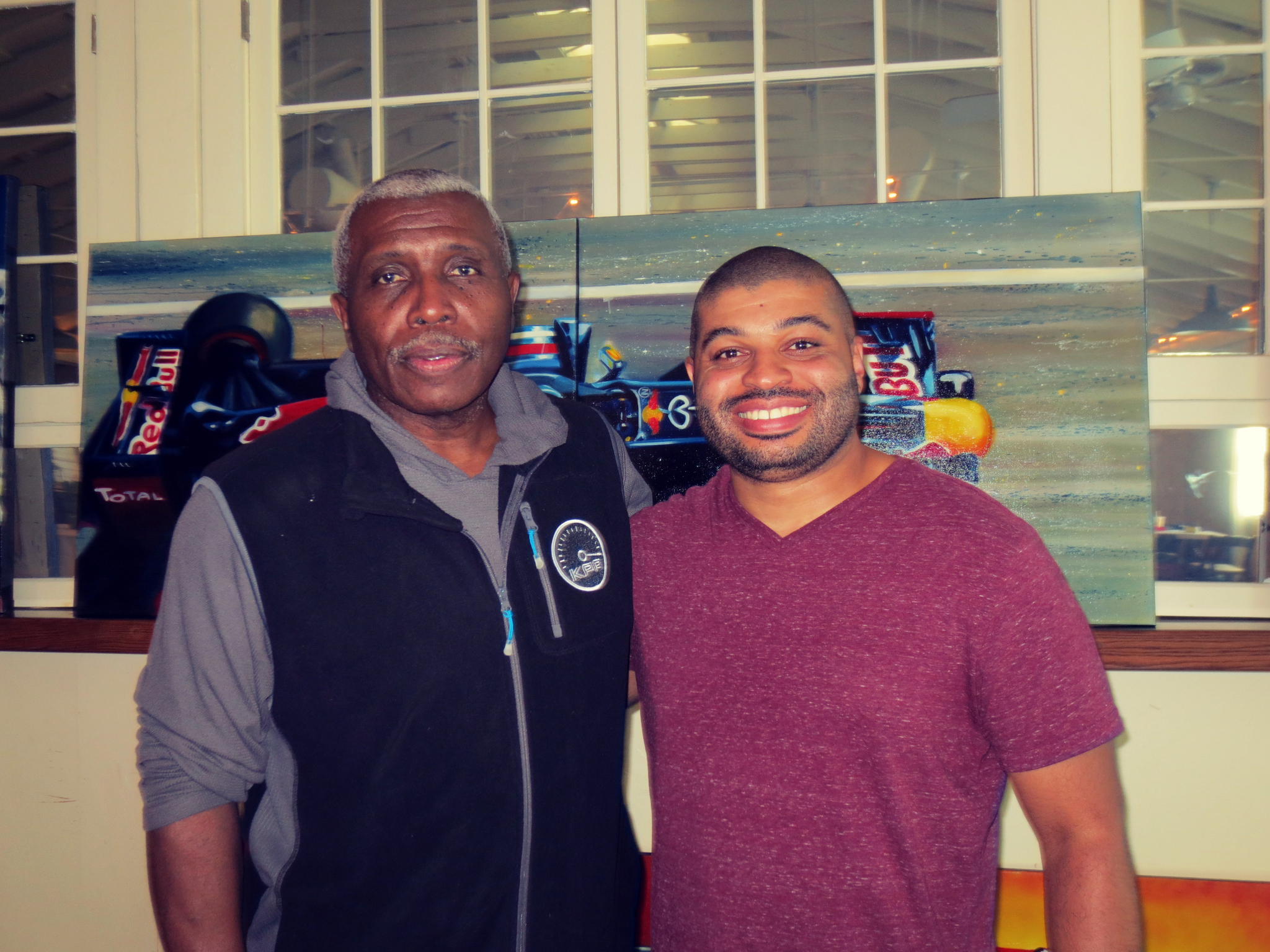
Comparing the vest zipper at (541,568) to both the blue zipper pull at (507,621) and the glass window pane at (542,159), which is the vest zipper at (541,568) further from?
the glass window pane at (542,159)

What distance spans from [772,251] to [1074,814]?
0.98 metres

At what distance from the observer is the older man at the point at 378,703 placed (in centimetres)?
107

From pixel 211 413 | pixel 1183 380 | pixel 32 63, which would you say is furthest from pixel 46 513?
pixel 1183 380

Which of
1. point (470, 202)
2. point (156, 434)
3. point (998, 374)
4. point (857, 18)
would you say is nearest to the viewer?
point (470, 202)

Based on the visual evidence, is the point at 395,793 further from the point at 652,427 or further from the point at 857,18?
the point at 857,18

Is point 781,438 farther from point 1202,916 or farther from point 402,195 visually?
point 1202,916

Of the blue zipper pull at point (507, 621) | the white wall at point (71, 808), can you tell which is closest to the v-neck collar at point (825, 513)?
the blue zipper pull at point (507, 621)

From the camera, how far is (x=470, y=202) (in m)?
1.31

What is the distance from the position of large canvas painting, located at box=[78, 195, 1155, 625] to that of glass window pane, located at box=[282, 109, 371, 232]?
45 centimetres

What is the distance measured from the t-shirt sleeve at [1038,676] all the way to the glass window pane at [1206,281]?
1.42 m

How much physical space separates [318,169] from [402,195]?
5.30 feet

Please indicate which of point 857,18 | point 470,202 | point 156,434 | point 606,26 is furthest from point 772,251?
point 156,434

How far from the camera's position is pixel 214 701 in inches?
41.6

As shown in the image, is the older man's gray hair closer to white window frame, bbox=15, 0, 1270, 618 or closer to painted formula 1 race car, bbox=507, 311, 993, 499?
painted formula 1 race car, bbox=507, 311, 993, 499
